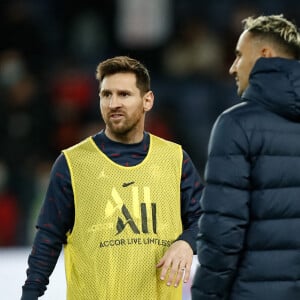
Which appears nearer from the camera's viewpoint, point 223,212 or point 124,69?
point 223,212

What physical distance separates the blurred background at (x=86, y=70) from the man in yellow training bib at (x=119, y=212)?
4.98 meters

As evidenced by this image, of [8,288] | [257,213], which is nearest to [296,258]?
[257,213]

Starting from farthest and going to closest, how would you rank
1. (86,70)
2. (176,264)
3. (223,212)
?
(86,70)
(176,264)
(223,212)

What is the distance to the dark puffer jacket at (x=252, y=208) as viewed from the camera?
12.5 feet

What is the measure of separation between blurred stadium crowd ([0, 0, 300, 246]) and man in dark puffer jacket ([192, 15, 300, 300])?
5645 millimetres

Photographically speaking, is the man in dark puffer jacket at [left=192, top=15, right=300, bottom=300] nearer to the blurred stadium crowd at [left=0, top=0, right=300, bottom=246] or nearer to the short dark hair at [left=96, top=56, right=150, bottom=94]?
the short dark hair at [left=96, top=56, right=150, bottom=94]

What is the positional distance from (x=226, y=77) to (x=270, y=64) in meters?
7.79

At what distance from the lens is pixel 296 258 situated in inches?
152

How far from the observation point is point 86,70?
38.2 ft

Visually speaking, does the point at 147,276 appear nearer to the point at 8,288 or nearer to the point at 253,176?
the point at 253,176

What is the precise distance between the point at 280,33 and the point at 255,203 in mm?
662

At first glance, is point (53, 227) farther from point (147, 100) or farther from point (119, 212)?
point (147, 100)

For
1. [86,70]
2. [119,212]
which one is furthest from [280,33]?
[86,70]

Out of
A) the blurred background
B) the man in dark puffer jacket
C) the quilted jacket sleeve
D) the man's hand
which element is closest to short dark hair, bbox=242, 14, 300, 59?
the man in dark puffer jacket
